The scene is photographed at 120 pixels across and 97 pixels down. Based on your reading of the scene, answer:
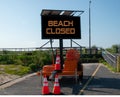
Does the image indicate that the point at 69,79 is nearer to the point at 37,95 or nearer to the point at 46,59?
the point at 37,95

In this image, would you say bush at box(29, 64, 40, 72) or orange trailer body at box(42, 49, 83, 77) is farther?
bush at box(29, 64, 40, 72)

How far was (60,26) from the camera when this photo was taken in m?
21.4

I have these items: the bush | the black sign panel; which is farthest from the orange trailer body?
the bush

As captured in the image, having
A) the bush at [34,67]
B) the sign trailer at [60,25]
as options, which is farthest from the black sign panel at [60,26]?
the bush at [34,67]

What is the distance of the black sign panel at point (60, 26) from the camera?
2145 cm

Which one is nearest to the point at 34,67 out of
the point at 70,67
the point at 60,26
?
the point at 60,26

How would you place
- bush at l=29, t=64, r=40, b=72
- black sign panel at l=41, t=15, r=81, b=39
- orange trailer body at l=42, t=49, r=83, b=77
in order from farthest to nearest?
bush at l=29, t=64, r=40, b=72 < black sign panel at l=41, t=15, r=81, b=39 < orange trailer body at l=42, t=49, r=83, b=77

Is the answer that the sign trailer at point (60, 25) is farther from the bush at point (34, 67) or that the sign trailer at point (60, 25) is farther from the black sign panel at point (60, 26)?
the bush at point (34, 67)

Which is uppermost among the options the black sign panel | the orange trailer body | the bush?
the black sign panel

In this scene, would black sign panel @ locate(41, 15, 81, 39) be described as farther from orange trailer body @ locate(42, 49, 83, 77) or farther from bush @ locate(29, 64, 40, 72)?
bush @ locate(29, 64, 40, 72)

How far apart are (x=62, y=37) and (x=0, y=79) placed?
4.07 m

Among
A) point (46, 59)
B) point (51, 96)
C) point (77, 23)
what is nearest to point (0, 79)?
point (77, 23)

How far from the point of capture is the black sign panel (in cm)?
2145

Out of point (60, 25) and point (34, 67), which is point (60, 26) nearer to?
point (60, 25)
